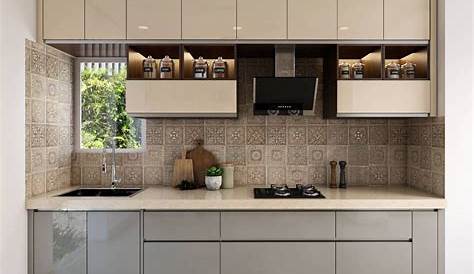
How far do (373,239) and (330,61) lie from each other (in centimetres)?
132

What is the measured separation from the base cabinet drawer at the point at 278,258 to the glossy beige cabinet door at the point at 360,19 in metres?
1.46

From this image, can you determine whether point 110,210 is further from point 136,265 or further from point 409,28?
point 409,28

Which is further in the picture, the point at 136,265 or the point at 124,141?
the point at 124,141

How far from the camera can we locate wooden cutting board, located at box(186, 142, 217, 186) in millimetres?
3262

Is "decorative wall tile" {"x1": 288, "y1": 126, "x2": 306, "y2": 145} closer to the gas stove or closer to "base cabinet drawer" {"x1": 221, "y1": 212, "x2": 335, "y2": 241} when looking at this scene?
the gas stove

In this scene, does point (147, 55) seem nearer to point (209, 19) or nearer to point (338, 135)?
point (209, 19)

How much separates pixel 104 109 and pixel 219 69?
1.12 meters

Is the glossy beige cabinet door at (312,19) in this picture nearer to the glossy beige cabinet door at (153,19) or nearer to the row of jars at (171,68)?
the row of jars at (171,68)

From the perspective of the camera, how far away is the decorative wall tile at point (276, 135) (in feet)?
10.8

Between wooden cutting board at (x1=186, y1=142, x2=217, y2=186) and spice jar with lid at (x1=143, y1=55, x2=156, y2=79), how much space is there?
2.25ft

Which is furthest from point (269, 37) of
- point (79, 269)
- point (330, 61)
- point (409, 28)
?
point (79, 269)
